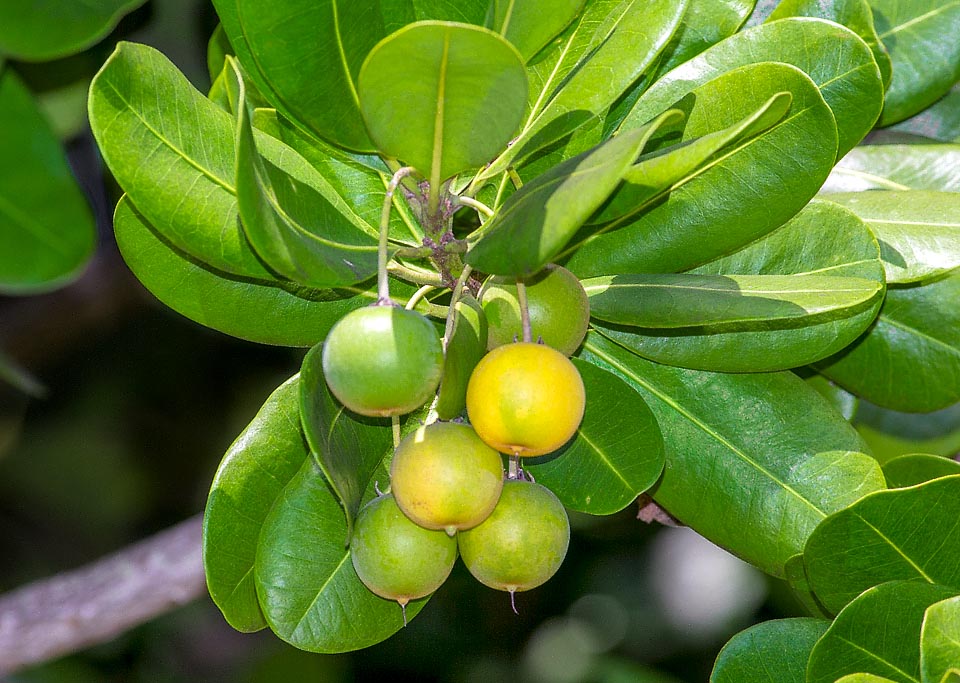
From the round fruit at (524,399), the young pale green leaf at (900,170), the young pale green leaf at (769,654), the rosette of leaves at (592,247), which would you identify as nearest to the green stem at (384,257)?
the rosette of leaves at (592,247)

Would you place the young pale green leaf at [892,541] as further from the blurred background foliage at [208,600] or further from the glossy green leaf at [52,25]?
the blurred background foliage at [208,600]

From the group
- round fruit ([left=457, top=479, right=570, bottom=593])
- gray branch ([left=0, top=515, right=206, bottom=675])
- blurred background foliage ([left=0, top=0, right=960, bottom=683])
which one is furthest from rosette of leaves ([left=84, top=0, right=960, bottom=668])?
blurred background foliage ([left=0, top=0, right=960, bottom=683])

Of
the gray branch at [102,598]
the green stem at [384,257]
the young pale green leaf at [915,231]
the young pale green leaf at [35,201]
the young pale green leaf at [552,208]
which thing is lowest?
the gray branch at [102,598]

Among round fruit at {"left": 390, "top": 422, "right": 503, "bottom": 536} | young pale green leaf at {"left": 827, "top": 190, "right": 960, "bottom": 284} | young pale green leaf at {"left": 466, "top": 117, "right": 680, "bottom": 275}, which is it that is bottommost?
round fruit at {"left": 390, "top": 422, "right": 503, "bottom": 536}

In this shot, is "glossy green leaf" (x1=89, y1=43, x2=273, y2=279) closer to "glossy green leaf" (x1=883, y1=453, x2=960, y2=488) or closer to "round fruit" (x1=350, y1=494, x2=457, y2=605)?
"round fruit" (x1=350, y1=494, x2=457, y2=605)

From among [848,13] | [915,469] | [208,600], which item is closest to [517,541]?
[915,469]

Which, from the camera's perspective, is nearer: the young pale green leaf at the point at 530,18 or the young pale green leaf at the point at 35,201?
the young pale green leaf at the point at 530,18
